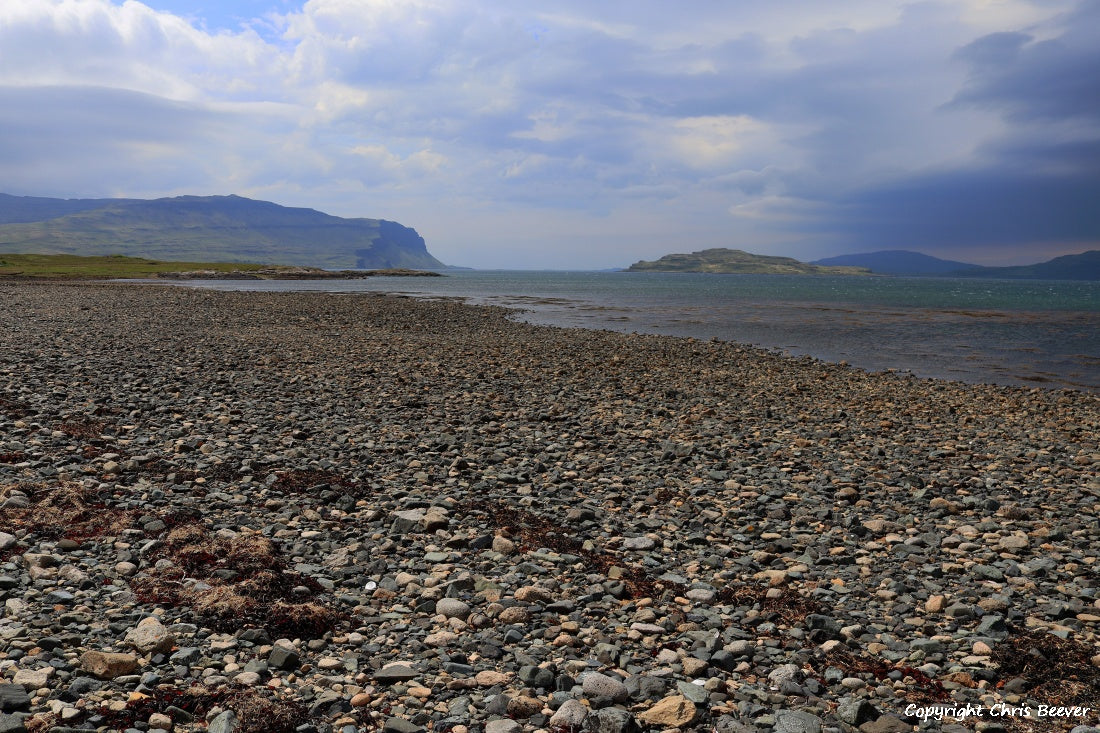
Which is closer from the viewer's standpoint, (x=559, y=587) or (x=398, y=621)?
(x=398, y=621)

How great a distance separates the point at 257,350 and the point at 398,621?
22.9m

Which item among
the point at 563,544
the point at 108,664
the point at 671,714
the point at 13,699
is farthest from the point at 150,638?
the point at 563,544

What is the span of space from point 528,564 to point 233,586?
3491mm

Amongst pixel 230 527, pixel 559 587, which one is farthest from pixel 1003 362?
pixel 230 527

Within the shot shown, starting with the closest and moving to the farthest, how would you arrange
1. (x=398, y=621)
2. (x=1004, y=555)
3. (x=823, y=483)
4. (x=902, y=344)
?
(x=398, y=621) → (x=1004, y=555) → (x=823, y=483) → (x=902, y=344)

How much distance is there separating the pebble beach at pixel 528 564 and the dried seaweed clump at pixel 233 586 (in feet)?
0.13

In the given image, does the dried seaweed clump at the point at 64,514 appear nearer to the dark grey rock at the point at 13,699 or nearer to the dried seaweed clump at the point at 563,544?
the dark grey rock at the point at 13,699

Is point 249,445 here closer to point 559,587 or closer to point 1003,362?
point 559,587

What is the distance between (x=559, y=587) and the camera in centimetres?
795

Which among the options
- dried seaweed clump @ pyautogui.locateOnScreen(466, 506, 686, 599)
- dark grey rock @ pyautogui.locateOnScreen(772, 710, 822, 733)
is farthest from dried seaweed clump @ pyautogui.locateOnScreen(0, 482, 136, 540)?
dark grey rock @ pyautogui.locateOnScreen(772, 710, 822, 733)

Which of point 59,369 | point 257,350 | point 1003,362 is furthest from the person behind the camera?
point 1003,362

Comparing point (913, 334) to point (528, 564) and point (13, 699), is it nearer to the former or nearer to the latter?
point (528, 564)

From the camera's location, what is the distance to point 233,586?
23.8 feet

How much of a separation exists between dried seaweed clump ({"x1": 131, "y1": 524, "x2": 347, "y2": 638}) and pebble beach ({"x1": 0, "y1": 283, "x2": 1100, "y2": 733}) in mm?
41
